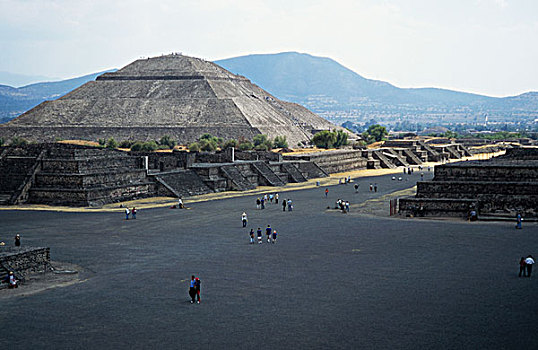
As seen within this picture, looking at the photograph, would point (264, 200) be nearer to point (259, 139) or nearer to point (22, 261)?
point (22, 261)

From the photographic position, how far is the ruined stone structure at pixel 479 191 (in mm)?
36844

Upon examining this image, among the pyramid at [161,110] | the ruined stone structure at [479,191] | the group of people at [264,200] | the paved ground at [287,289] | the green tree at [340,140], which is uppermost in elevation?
the pyramid at [161,110]

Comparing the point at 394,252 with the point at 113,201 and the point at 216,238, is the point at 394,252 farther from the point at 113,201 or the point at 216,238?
the point at 113,201

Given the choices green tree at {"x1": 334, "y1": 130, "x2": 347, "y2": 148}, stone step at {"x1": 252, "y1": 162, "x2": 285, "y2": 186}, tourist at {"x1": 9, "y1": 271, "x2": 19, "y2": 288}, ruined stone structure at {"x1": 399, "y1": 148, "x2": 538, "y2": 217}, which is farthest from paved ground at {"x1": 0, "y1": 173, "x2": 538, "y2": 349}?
green tree at {"x1": 334, "y1": 130, "x2": 347, "y2": 148}

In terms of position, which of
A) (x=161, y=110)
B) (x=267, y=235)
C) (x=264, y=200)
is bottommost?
(x=267, y=235)

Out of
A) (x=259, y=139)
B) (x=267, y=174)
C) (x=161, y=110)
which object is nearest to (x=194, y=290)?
(x=267, y=174)

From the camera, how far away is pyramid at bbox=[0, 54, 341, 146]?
127m

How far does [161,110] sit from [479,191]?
106 metres

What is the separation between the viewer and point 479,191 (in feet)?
126

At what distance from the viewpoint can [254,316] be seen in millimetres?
17953

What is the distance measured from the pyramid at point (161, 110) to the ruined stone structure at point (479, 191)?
280 feet

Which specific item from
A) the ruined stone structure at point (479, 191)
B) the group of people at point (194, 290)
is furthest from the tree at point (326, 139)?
the group of people at point (194, 290)

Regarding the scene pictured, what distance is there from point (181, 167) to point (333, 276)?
36706mm

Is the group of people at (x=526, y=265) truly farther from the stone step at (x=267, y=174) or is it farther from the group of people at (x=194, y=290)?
the stone step at (x=267, y=174)
